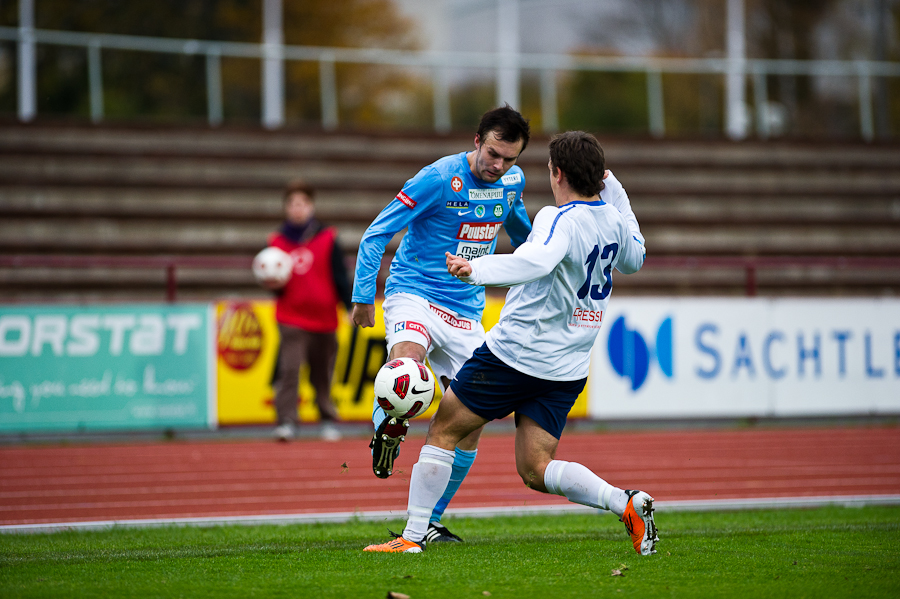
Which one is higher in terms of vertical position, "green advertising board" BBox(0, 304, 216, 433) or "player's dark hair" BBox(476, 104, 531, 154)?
"player's dark hair" BBox(476, 104, 531, 154)

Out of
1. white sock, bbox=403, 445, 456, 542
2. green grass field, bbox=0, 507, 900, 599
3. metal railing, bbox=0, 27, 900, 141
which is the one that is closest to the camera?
green grass field, bbox=0, 507, 900, 599

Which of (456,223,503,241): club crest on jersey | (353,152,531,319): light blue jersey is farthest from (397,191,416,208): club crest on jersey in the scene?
(456,223,503,241): club crest on jersey

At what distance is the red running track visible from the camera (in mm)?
7168

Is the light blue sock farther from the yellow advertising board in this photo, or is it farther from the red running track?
the yellow advertising board

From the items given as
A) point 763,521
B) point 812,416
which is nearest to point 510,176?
point 763,521

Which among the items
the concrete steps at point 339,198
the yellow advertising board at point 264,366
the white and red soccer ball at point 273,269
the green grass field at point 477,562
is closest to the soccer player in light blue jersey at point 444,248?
the green grass field at point 477,562

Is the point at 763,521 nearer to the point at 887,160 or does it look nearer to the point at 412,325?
the point at 412,325

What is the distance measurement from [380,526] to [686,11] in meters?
23.0

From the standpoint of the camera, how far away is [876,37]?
80.2 feet

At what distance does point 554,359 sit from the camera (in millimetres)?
4625

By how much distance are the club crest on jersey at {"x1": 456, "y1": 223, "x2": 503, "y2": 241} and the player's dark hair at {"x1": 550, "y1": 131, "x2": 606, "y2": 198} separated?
2.75 ft

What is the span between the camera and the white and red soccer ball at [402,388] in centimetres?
470

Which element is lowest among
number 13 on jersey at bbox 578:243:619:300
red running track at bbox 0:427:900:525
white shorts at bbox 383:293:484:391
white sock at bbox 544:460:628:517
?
red running track at bbox 0:427:900:525

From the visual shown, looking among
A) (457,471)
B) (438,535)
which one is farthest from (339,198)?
(438,535)
